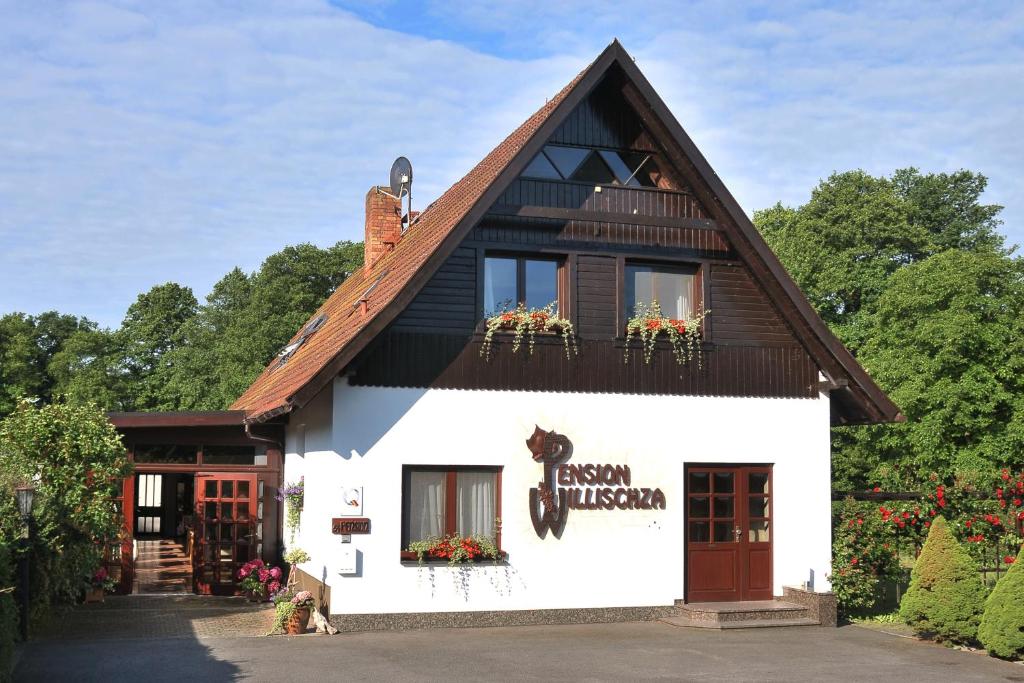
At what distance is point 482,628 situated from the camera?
47.6 ft

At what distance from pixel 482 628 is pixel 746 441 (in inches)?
181

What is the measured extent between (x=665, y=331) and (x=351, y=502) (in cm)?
495

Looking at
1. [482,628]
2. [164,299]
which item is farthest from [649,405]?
[164,299]

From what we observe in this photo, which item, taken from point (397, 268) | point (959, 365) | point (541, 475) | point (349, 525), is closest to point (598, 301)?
point (541, 475)

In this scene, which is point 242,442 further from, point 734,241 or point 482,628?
point 734,241

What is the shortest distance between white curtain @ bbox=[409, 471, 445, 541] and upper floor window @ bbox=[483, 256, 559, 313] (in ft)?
7.79

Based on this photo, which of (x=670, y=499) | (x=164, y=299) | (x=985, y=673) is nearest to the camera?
(x=985, y=673)

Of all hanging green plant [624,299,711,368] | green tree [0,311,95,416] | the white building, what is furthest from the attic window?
green tree [0,311,95,416]

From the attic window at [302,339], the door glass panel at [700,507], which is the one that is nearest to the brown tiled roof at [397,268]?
the attic window at [302,339]

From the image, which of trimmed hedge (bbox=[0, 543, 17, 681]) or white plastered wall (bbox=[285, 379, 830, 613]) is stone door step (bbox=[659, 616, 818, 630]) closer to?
white plastered wall (bbox=[285, 379, 830, 613])

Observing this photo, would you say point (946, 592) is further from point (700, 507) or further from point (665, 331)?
point (665, 331)

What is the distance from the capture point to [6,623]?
939cm

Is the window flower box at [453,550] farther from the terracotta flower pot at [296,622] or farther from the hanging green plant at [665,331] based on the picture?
the hanging green plant at [665,331]

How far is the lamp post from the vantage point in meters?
12.2
